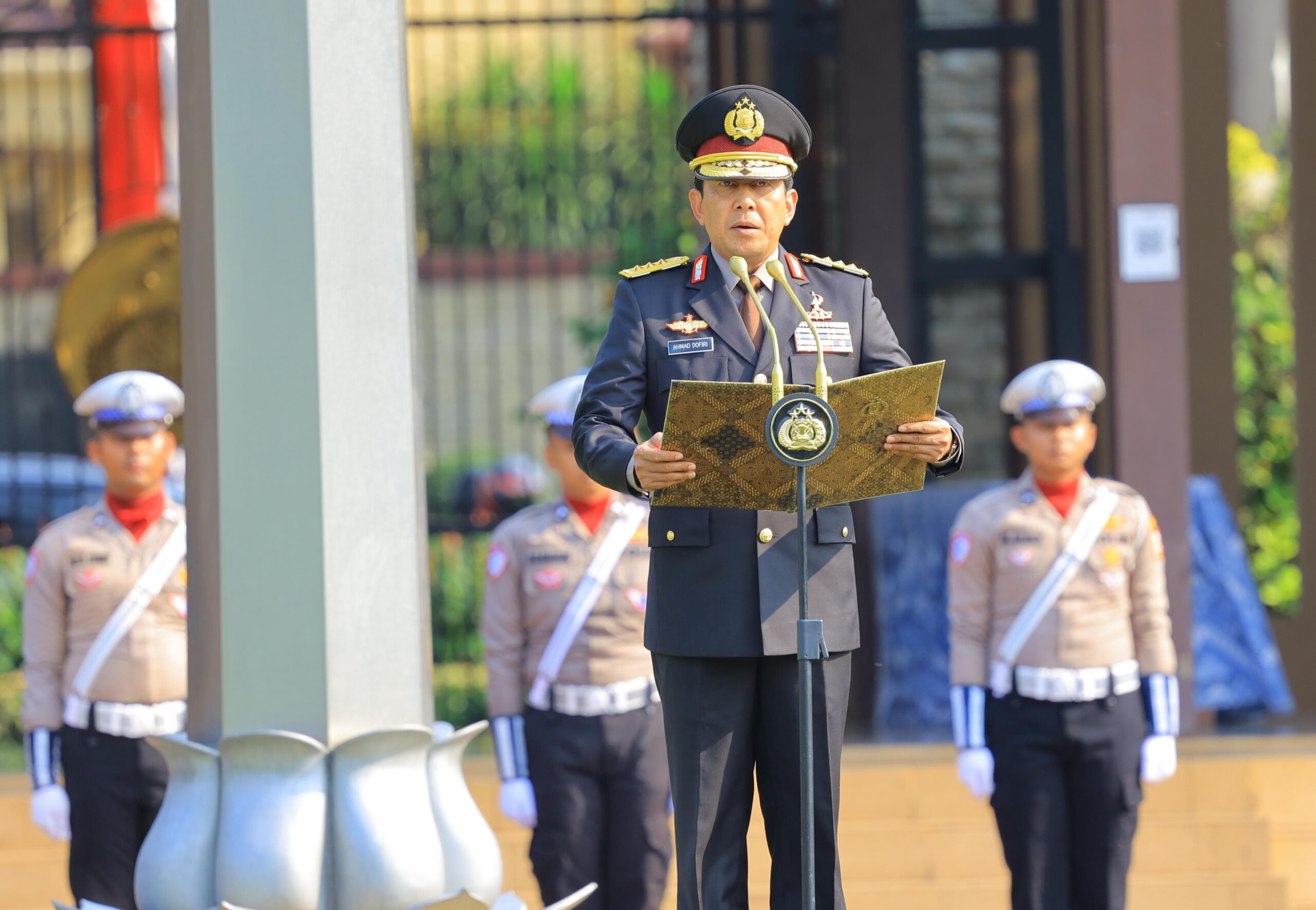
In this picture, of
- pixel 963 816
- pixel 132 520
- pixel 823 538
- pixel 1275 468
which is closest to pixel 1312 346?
pixel 1275 468

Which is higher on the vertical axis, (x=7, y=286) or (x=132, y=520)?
(x=7, y=286)

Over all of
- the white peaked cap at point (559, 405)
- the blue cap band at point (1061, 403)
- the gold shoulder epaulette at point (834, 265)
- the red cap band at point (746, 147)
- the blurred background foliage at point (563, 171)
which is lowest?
the blue cap band at point (1061, 403)

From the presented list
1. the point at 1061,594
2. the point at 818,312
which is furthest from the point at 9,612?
the point at 818,312

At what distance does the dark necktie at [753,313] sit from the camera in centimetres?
309

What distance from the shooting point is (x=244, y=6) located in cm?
307

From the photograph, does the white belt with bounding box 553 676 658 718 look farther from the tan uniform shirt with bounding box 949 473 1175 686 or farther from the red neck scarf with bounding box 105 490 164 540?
the red neck scarf with bounding box 105 490 164 540

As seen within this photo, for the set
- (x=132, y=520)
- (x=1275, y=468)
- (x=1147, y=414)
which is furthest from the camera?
(x=1275, y=468)

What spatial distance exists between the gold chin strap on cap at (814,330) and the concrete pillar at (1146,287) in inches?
190

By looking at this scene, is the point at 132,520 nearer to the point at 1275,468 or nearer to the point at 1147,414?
the point at 1147,414

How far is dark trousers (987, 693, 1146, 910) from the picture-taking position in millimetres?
5043

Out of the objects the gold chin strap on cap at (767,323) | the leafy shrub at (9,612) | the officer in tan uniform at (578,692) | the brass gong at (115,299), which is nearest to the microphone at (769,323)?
the gold chin strap on cap at (767,323)

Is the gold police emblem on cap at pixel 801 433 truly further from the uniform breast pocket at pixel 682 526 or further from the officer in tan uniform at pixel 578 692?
the officer in tan uniform at pixel 578 692

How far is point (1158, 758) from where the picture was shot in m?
5.08

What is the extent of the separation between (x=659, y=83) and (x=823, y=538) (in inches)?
374
